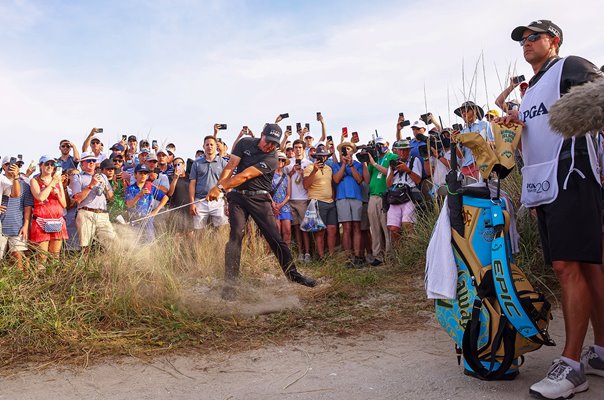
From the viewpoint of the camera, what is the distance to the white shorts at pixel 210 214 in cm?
910

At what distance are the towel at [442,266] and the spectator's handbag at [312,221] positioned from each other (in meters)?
5.86

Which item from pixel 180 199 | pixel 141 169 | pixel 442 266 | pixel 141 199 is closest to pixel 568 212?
pixel 442 266

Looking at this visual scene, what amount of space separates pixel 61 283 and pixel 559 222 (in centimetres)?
448

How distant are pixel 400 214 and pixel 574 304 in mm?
5154

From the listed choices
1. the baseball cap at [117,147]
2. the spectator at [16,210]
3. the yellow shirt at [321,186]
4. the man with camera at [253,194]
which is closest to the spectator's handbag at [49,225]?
the spectator at [16,210]

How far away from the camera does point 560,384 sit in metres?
3.03

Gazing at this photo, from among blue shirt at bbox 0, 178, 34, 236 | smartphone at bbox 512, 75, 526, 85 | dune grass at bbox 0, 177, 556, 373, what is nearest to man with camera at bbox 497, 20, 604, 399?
dune grass at bbox 0, 177, 556, 373

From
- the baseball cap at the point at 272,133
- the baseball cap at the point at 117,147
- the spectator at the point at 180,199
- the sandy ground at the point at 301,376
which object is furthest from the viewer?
the baseball cap at the point at 117,147

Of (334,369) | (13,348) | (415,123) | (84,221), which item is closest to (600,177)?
(334,369)

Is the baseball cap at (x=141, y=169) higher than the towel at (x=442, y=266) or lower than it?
higher

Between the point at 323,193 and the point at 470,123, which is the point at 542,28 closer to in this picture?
the point at 470,123

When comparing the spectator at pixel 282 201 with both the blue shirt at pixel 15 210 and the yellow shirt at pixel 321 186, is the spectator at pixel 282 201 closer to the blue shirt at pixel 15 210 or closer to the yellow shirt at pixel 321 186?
the yellow shirt at pixel 321 186

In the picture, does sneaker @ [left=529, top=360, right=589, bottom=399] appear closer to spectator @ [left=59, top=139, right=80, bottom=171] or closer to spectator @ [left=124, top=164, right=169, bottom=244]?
spectator @ [left=124, top=164, right=169, bottom=244]

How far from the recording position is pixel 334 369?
12.7 feet
